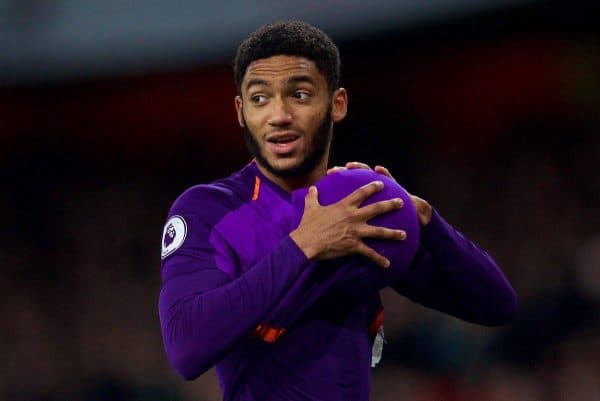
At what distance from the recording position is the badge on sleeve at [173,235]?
253 cm

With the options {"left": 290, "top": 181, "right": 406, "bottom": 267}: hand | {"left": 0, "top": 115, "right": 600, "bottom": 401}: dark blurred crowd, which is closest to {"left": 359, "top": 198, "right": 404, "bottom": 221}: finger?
{"left": 290, "top": 181, "right": 406, "bottom": 267}: hand

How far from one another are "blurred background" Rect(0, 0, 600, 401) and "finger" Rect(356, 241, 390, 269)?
10.4 feet

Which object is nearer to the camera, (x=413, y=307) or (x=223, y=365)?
(x=223, y=365)

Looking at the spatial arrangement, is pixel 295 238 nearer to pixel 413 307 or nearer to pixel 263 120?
pixel 263 120

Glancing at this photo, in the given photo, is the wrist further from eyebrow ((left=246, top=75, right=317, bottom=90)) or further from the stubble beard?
eyebrow ((left=246, top=75, right=317, bottom=90))

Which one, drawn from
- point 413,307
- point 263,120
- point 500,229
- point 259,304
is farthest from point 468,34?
point 259,304

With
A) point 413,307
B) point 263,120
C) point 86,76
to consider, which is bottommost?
point 413,307

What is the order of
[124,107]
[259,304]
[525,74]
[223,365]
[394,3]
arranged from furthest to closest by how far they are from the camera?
[124,107] < [525,74] < [394,3] < [223,365] < [259,304]

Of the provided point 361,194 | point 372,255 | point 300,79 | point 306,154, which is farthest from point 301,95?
point 372,255

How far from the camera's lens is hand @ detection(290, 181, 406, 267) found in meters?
2.35

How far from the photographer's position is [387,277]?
2.46 meters

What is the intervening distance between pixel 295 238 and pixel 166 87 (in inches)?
184

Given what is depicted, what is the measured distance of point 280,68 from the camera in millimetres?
2623

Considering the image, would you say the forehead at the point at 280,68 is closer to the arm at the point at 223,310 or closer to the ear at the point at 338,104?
the ear at the point at 338,104
